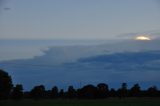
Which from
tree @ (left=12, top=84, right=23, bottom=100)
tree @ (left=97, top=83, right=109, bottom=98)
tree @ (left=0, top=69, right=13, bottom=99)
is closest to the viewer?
tree @ (left=0, top=69, right=13, bottom=99)

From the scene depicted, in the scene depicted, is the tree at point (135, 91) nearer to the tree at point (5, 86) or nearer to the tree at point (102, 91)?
the tree at point (102, 91)

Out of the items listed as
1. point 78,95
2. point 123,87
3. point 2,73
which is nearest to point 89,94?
point 78,95

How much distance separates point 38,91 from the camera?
4663 inches

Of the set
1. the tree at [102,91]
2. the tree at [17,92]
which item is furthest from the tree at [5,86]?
the tree at [102,91]

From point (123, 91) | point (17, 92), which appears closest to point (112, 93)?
point (123, 91)

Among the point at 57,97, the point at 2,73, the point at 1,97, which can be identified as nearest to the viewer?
the point at 1,97

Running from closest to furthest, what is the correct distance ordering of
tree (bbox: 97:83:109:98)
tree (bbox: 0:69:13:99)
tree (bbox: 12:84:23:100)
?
tree (bbox: 0:69:13:99) < tree (bbox: 12:84:23:100) < tree (bbox: 97:83:109:98)

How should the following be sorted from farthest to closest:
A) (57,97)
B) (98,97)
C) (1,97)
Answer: (57,97), (98,97), (1,97)

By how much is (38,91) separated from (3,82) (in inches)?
1081

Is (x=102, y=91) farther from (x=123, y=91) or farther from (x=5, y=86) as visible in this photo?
(x=5, y=86)

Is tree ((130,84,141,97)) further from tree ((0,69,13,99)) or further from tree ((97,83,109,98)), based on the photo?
Answer: tree ((0,69,13,99))

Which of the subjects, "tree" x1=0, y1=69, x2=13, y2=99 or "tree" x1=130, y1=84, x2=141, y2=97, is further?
"tree" x1=130, y1=84, x2=141, y2=97

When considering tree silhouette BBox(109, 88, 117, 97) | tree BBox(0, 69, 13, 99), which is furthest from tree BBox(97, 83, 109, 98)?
tree BBox(0, 69, 13, 99)

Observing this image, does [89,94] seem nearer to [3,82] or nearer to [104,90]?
[104,90]
